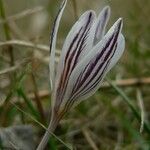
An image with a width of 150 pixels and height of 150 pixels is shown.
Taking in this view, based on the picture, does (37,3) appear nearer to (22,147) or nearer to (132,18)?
(132,18)

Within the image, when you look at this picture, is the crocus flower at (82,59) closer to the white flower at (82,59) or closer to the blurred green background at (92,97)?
the white flower at (82,59)

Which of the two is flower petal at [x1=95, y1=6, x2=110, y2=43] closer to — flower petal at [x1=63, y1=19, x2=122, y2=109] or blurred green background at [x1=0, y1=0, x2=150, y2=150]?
flower petal at [x1=63, y1=19, x2=122, y2=109]

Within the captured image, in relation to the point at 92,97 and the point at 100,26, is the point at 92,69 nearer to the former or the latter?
the point at 100,26

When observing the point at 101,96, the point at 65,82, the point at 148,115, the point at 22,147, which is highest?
the point at 65,82

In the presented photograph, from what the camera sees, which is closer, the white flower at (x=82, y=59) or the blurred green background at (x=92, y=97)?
the white flower at (x=82, y=59)

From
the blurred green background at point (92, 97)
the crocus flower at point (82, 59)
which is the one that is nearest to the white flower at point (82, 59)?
the crocus flower at point (82, 59)

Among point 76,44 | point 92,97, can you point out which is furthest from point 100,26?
point 92,97

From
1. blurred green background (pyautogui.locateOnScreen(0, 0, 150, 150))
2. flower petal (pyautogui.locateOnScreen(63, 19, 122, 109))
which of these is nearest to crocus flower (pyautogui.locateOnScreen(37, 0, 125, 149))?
flower petal (pyautogui.locateOnScreen(63, 19, 122, 109))

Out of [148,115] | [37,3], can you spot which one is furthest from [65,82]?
[37,3]
